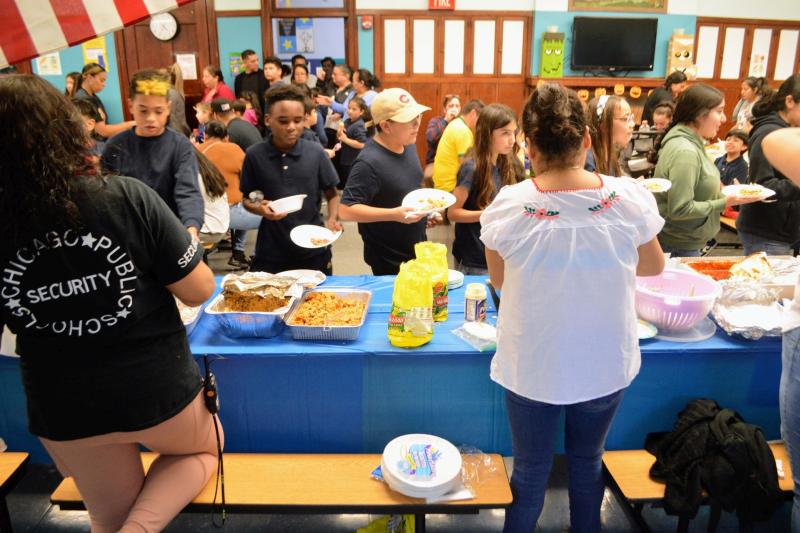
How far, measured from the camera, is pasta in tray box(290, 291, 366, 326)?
2.28 meters

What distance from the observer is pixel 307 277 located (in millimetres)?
2691

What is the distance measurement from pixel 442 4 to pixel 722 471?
8754mm

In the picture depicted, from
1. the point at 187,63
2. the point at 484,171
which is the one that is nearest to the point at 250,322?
the point at 484,171

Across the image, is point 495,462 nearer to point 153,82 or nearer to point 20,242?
point 20,242

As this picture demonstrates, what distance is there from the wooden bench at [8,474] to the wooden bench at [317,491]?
20cm

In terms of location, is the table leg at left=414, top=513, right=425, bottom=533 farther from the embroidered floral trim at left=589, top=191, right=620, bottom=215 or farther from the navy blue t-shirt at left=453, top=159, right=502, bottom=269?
the navy blue t-shirt at left=453, top=159, right=502, bottom=269

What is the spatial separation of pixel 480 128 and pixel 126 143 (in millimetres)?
1752

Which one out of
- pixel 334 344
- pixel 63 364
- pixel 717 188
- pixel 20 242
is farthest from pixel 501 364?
pixel 717 188

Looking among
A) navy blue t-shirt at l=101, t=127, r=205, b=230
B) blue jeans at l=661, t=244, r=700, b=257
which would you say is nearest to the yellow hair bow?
navy blue t-shirt at l=101, t=127, r=205, b=230

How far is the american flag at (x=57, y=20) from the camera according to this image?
1.41m

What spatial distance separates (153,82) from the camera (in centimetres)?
271

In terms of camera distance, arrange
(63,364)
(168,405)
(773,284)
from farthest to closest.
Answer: (773,284) < (168,405) < (63,364)

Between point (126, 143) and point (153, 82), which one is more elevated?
point (153, 82)

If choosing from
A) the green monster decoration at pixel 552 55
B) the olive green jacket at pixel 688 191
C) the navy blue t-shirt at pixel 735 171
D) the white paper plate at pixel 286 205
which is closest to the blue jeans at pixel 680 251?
the olive green jacket at pixel 688 191
